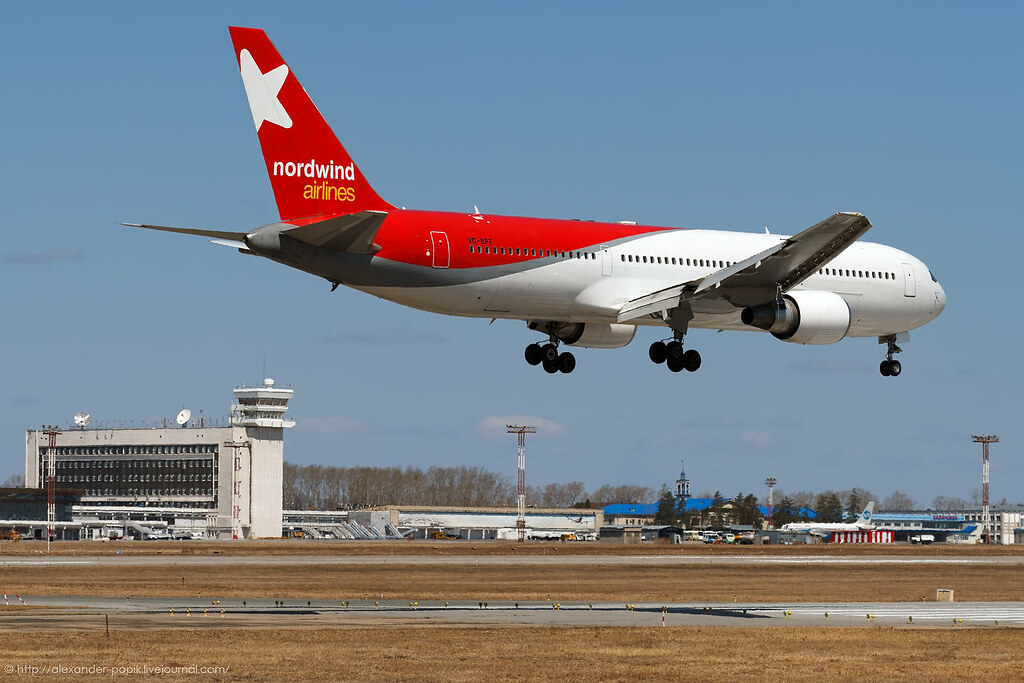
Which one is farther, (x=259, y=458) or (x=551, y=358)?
(x=259, y=458)

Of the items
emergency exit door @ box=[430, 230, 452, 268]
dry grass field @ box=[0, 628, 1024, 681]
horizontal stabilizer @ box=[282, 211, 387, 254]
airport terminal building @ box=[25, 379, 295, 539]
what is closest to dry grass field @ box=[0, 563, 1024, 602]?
dry grass field @ box=[0, 628, 1024, 681]

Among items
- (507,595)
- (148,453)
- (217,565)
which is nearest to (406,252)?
(507,595)

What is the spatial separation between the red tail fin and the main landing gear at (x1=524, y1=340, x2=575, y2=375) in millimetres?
9004

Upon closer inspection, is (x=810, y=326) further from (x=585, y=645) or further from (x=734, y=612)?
(x=585, y=645)

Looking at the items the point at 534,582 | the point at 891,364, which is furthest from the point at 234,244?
the point at 534,582

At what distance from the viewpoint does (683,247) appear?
4650 centimetres

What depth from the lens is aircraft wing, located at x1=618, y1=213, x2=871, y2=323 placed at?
1688 inches

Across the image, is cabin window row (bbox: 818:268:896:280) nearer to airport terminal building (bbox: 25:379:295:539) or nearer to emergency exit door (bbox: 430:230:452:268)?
emergency exit door (bbox: 430:230:452:268)

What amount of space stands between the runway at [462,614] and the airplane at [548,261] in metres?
8.45

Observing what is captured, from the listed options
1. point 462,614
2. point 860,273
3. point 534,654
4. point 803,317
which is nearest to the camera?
point 534,654

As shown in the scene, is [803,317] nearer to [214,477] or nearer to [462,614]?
[462,614]

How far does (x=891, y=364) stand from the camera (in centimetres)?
5091

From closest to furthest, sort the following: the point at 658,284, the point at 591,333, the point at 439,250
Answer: the point at 439,250, the point at 658,284, the point at 591,333

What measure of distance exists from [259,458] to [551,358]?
425 ft
